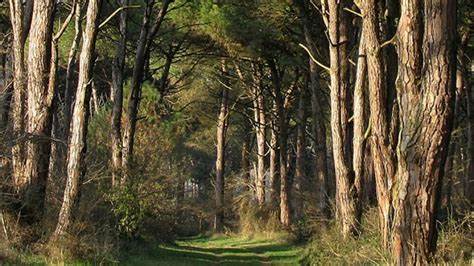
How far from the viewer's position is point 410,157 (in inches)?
327

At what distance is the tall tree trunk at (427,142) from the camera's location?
8180 mm

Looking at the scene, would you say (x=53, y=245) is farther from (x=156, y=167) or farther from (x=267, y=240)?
(x=267, y=240)

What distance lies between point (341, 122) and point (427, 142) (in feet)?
25.8

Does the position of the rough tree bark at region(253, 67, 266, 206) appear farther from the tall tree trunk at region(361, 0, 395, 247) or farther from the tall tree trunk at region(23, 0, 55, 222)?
the tall tree trunk at region(361, 0, 395, 247)

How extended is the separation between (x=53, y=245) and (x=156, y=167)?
9.62 meters

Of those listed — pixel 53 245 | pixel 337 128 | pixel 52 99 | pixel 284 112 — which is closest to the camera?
pixel 53 245

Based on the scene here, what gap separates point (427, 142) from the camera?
818 cm

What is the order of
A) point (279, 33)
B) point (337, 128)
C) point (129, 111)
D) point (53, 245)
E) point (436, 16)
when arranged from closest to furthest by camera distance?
point (436, 16) < point (53, 245) < point (337, 128) < point (129, 111) < point (279, 33)

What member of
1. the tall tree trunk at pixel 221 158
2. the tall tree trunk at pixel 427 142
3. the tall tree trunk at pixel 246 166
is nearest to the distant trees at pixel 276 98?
the tall tree trunk at pixel 427 142

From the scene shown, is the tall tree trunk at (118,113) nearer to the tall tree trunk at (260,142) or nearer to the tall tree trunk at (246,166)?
the tall tree trunk at (260,142)

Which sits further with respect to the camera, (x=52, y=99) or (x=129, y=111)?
(x=129, y=111)

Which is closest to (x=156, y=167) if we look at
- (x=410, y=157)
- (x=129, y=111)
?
(x=129, y=111)

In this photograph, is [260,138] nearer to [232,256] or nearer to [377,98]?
[232,256]

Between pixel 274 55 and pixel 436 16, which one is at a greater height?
pixel 274 55
